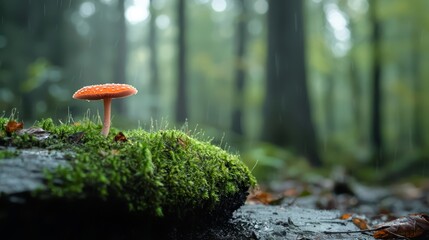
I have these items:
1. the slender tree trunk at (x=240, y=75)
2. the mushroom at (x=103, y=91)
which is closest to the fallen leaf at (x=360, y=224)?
the mushroom at (x=103, y=91)

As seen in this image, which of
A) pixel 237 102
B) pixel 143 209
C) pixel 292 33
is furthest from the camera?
pixel 237 102

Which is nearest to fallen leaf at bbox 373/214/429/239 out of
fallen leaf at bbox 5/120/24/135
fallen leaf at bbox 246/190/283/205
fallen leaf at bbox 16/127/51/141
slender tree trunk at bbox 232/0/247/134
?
fallen leaf at bbox 246/190/283/205

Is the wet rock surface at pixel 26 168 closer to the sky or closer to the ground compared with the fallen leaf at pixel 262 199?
closer to the sky

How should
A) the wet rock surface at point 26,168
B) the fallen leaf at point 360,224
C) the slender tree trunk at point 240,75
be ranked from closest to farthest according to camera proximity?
1. the wet rock surface at point 26,168
2. the fallen leaf at point 360,224
3. the slender tree trunk at point 240,75

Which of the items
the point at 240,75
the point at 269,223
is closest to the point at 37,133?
the point at 269,223

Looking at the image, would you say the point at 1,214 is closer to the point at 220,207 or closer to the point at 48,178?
the point at 48,178

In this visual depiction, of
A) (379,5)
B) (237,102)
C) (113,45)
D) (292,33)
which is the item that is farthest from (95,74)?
(379,5)

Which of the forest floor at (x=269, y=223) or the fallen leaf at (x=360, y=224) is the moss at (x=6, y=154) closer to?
the forest floor at (x=269, y=223)
